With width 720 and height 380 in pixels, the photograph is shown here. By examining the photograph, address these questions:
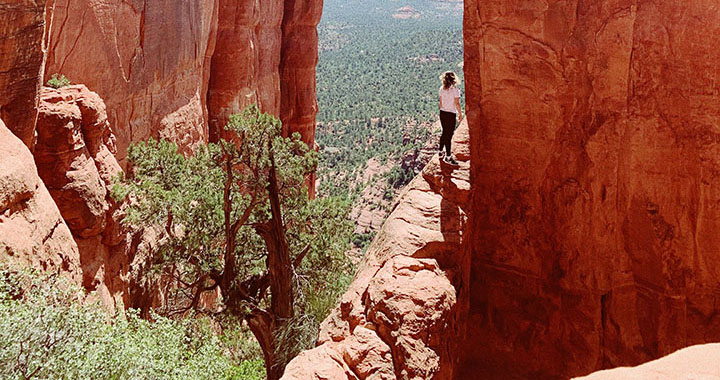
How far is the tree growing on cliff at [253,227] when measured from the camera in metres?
14.7

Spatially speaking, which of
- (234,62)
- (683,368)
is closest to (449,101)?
(683,368)

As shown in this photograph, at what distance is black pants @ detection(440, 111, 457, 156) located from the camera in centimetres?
1135

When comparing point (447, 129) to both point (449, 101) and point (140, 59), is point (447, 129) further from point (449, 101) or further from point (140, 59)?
point (140, 59)

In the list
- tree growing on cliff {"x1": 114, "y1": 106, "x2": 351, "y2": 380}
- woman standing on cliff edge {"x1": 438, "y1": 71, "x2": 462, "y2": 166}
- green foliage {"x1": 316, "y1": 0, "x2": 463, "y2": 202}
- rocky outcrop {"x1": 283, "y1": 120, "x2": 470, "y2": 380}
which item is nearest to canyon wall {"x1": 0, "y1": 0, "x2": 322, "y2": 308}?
tree growing on cliff {"x1": 114, "y1": 106, "x2": 351, "y2": 380}

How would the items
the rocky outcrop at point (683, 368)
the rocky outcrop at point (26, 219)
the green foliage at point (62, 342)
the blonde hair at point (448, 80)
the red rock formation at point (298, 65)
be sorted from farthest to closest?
the red rock formation at point (298, 65), the blonde hair at point (448, 80), the rocky outcrop at point (26, 219), the green foliage at point (62, 342), the rocky outcrop at point (683, 368)

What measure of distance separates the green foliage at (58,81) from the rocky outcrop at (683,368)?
469 inches

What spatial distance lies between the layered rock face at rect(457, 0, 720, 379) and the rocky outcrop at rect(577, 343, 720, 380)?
309 centimetres

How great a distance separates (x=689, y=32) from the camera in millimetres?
9625

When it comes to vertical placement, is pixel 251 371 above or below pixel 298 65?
below

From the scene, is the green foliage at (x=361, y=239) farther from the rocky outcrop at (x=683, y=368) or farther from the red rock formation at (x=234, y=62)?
the rocky outcrop at (x=683, y=368)

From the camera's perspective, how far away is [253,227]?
15.6m

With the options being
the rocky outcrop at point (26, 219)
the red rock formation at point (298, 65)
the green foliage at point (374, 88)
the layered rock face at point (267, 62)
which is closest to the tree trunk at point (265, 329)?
the rocky outcrop at point (26, 219)

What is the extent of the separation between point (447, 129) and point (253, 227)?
5834 millimetres

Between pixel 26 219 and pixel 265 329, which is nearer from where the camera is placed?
pixel 26 219
